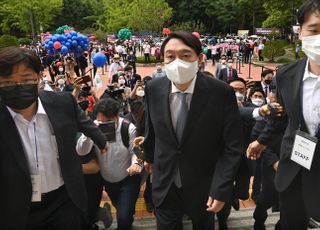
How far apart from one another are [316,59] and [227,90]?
0.62 m

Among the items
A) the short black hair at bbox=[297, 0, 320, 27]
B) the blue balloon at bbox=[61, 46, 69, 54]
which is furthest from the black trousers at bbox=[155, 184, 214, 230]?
the blue balloon at bbox=[61, 46, 69, 54]

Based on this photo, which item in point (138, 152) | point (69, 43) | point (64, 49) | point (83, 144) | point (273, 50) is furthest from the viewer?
point (273, 50)

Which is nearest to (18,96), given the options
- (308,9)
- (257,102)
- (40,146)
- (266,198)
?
(40,146)

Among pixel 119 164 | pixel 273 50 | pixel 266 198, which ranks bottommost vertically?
pixel 273 50

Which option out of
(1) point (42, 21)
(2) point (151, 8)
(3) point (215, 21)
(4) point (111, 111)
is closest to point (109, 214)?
(4) point (111, 111)

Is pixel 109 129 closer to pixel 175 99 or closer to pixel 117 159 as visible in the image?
pixel 117 159

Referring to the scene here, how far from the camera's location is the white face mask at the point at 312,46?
7.51ft

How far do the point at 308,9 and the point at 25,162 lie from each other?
2120mm

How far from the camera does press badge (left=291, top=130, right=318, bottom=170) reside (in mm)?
2350

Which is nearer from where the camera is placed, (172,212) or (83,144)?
(172,212)

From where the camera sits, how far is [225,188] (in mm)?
2521

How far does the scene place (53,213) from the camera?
258 centimetres

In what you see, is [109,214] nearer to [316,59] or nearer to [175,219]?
[175,219]

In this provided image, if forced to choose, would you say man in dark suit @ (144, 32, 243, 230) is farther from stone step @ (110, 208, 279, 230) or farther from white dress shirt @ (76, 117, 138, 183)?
stone step @ (110, 208, 279, 230)
